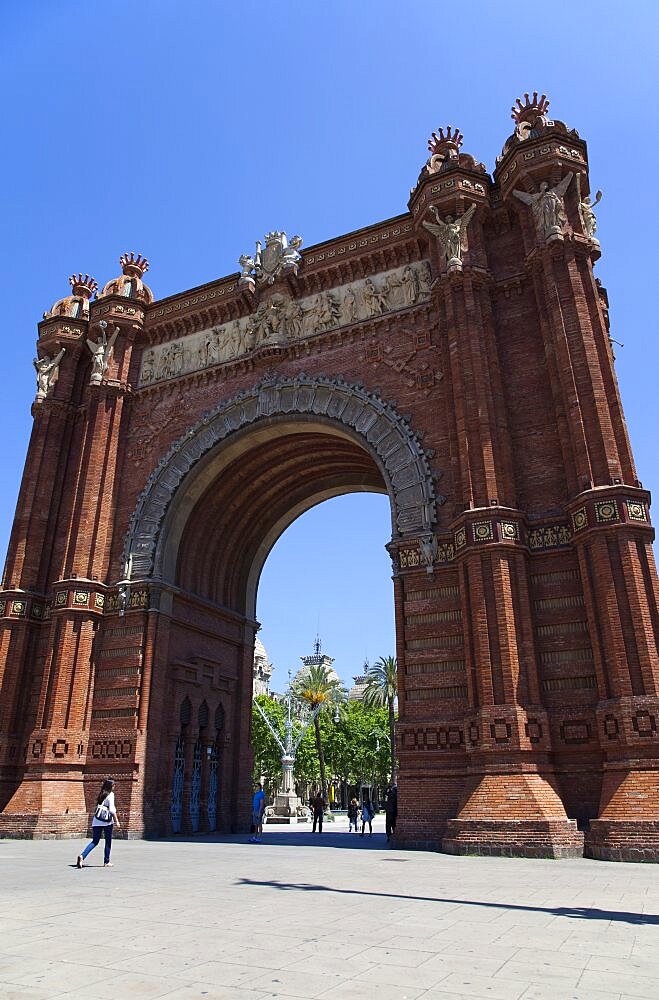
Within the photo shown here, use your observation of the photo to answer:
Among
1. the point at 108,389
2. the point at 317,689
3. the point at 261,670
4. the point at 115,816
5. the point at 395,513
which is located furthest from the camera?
the point at 261,670

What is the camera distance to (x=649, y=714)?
44.6 ft

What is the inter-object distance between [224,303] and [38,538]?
10429 mm

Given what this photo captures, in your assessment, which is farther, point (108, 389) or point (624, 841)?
point (108, 389)

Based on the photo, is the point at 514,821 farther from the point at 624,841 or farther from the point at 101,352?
the point at 101,352

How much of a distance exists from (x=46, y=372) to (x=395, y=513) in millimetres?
15266

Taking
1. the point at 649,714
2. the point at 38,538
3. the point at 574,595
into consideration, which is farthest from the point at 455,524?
the point at 38,538

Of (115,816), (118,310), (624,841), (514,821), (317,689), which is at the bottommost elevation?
Answer: (624,841)

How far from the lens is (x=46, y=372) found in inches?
1027

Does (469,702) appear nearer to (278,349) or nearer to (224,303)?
(278,349)

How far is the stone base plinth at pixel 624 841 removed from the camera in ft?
40.2

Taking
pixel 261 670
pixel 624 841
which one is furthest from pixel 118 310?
pixel 261 670

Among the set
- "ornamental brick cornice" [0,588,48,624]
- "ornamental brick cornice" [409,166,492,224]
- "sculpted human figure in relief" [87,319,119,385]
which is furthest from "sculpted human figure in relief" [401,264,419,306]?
"ornamental brick cornice" [0,588,48,624]

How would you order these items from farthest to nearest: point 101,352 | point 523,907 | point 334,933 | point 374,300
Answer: point 101,352 < point 374,300 < point 523,907 < point 334,933

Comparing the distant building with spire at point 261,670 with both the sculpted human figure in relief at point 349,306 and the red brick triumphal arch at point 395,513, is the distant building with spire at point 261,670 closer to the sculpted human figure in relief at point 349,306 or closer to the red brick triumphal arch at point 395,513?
the red brick triumphal arch at point 395,513
